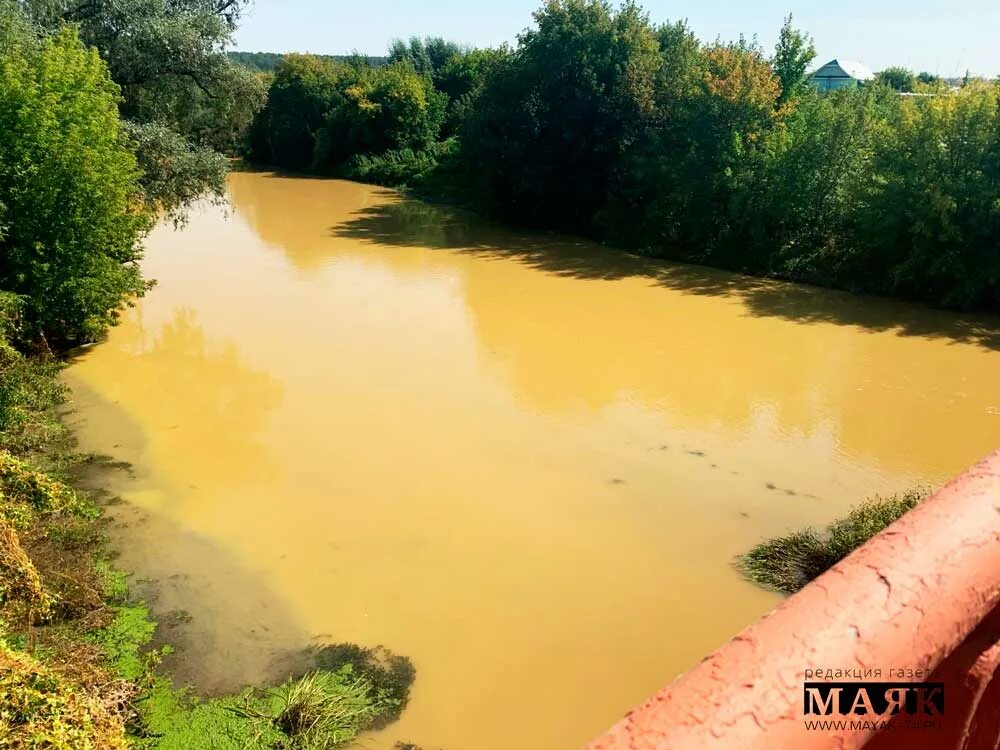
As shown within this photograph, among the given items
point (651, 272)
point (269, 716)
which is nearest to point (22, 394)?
point (269, 716)

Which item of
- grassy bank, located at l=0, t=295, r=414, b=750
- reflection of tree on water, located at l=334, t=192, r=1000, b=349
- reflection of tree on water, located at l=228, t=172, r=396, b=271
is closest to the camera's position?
grassy bank, located at l=0, t=295, r=414, b=750

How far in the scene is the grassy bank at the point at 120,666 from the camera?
16.1 ft

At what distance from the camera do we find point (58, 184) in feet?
34.1

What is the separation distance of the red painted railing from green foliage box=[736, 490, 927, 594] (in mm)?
6092

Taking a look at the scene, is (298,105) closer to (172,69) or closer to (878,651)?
(172,69)

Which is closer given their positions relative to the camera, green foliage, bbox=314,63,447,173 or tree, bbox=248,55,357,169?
green foliage, bbox=314,63,447,173

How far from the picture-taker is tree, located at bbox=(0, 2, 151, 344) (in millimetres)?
10156

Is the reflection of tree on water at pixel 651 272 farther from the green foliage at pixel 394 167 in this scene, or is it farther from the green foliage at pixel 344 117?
the green foliage at pixel 344 117

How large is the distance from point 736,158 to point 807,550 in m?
13.4

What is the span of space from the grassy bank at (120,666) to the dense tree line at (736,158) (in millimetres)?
13400

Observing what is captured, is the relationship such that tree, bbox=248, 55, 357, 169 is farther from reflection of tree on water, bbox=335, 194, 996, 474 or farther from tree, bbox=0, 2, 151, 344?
tree, bbox=0, 2, 151, 344

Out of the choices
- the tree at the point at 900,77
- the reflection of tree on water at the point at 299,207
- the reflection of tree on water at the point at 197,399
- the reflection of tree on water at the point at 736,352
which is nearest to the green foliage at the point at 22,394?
the reflection of tree on water at the point at 197,399

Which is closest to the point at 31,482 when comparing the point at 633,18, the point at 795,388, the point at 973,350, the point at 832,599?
the point at 832,599

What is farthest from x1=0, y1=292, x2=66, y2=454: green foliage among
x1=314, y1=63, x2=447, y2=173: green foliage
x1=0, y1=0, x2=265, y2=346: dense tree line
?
x1=314, y1=63, x2=447, y2=173: green foliage
